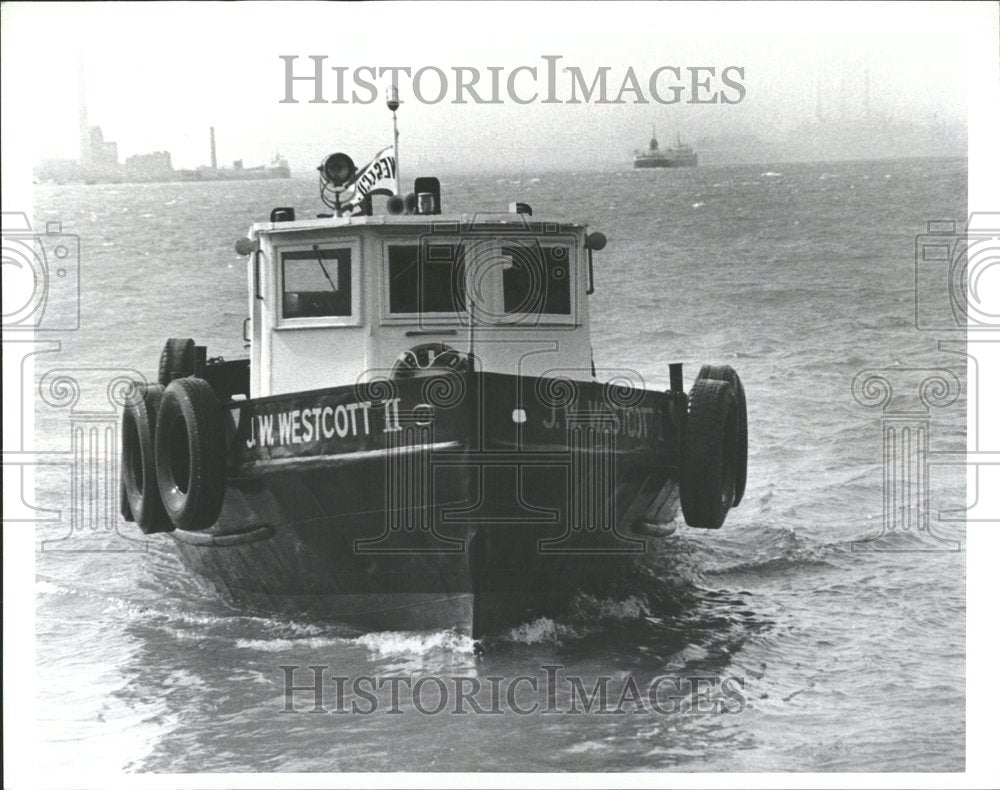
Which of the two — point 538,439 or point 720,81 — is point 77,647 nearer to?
point 538,439

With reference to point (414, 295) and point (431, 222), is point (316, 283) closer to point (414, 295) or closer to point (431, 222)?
point (414, 295)

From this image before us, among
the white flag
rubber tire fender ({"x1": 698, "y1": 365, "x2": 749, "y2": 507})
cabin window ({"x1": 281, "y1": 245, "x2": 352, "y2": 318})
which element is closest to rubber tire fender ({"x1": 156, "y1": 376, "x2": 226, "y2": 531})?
cabin window ({"x1": 281, "y1": 245, "x2": 352, "y2": 318})

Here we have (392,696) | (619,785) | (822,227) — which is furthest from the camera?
(822,227)

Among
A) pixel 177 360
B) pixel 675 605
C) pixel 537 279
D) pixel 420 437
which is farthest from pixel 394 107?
pixel 675 605

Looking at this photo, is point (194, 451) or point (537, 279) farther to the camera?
point (537, 279)

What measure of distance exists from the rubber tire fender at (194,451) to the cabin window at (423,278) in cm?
131

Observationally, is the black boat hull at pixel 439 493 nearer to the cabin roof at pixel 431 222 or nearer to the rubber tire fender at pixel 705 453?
the rubber tire fender at pixel 705 453

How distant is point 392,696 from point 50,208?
4297 millimetres

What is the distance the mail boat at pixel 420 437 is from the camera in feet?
30.2

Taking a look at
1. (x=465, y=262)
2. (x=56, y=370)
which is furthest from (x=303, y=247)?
(x=56, y=370)

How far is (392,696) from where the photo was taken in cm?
910

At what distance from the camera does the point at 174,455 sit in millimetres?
10148

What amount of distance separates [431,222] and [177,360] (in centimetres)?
291

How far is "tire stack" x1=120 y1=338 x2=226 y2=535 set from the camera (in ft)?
31.8
